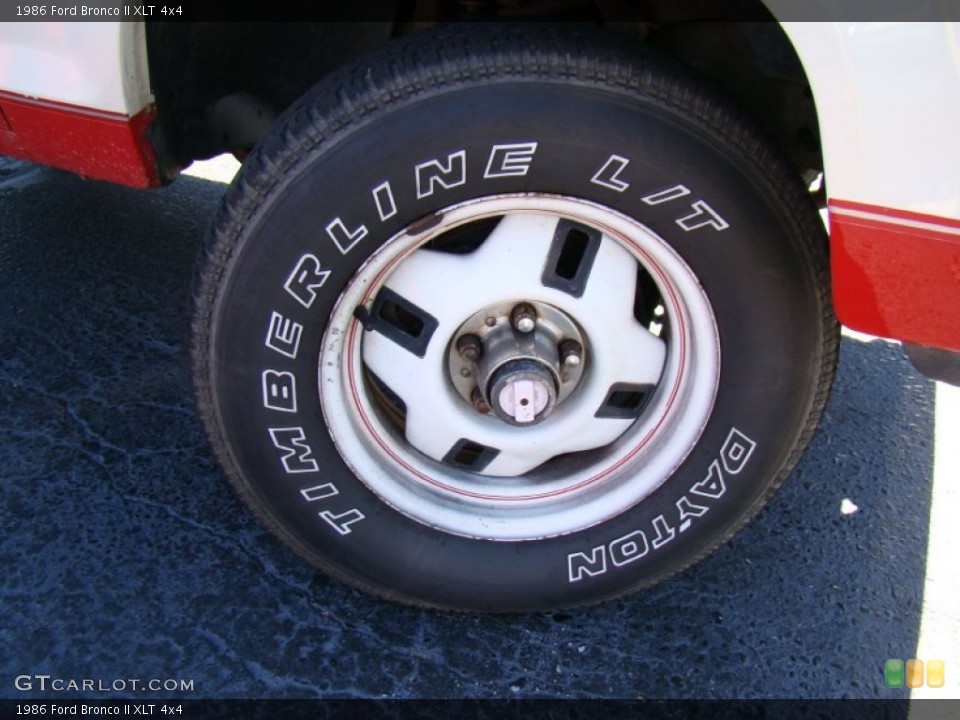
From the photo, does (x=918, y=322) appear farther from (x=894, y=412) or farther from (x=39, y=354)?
(x=39, y=354)

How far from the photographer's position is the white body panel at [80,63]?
4.92 feet

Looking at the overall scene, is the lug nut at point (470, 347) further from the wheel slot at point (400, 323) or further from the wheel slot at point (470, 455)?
the wheel slot at point (470, 455)

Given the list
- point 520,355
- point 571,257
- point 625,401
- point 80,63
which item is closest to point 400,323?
point 520,355

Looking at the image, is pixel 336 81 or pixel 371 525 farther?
pixel 371 525

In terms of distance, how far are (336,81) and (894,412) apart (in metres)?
1.97

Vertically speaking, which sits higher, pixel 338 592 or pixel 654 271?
pixel 654 271

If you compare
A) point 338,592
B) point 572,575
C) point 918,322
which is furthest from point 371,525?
point 918,322

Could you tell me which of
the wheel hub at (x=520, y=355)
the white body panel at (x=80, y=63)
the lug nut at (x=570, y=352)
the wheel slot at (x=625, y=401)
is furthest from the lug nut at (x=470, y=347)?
the white body panel at (x=80, y=63)

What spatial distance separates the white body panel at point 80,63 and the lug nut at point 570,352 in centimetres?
89

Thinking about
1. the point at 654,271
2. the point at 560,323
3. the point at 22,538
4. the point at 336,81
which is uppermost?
the point at 336,81

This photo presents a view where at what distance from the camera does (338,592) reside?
1.99m

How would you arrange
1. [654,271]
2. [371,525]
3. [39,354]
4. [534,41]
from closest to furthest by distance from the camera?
[534,41]
[654,271]
[371,525]
[39,354]

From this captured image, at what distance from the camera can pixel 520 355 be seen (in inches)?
65.9

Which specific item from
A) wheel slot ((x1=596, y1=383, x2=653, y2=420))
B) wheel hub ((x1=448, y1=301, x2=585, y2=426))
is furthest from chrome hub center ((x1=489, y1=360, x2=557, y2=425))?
wheel slot ((x1=596, y1=383, x2=653, y2=420))
